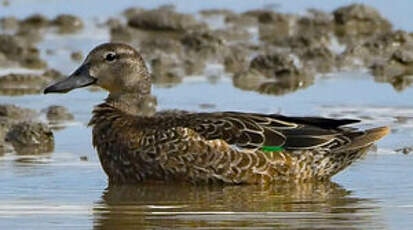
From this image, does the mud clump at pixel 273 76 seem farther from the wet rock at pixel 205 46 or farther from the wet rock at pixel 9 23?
the wet rock at pixel 9 23

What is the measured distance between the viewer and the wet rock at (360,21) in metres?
21.3

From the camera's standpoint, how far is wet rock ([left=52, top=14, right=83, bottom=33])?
2167 centimetres

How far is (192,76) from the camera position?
59.2 ft

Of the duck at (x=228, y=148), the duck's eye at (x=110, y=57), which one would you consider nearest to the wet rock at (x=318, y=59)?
the duck's eye at (x=110, y=57)

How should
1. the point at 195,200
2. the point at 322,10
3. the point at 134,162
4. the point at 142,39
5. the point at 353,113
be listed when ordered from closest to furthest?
the point at 195,200 → the point at 134,162 → the point at 353,113 → the point at 142,39 → the point at 322,10

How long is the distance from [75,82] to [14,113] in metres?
1.97

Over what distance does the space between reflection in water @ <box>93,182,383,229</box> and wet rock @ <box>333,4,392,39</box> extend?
836cm

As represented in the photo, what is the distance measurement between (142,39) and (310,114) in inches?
220

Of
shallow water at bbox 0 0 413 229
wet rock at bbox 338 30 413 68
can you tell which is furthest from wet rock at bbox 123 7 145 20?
shallow water at bbox 0 0 413 229

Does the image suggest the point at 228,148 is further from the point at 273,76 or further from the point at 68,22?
the point at 68,22

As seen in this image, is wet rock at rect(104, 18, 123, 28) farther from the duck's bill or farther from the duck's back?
the duck's back

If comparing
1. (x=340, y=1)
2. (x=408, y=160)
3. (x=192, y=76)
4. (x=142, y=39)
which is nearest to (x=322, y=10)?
(x=340, y=1)

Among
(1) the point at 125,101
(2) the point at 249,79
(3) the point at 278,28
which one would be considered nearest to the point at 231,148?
(1) the point at 125,101

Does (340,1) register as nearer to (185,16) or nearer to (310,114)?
(185,16)
